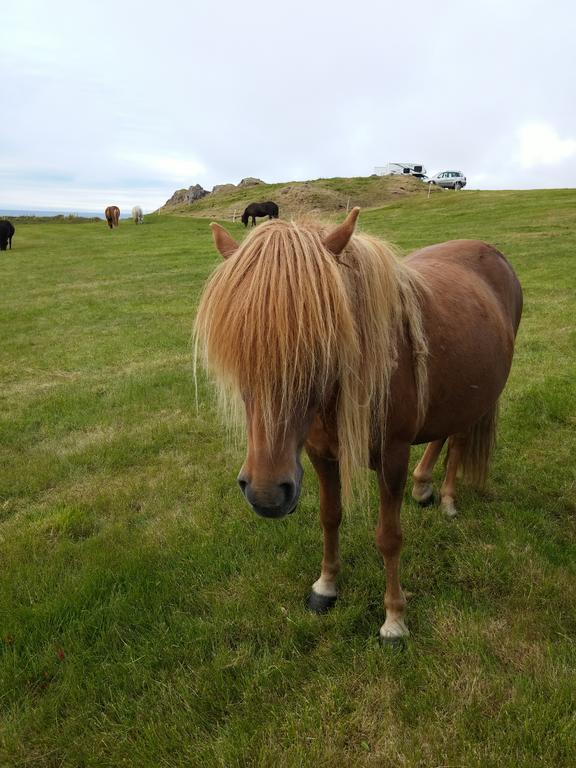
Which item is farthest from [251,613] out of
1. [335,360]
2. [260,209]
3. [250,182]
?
[250,182]

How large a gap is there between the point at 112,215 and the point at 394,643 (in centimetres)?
3636

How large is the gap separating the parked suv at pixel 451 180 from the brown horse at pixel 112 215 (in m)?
29.1

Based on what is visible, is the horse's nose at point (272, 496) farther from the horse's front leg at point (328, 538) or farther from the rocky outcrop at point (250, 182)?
the rocky outcrop at point (250, 182)

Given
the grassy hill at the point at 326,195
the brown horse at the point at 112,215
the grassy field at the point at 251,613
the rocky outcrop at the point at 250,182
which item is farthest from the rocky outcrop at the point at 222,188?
the grassy field at the point at 251,613

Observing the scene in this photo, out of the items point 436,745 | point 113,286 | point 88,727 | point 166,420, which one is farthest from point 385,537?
point 113,286

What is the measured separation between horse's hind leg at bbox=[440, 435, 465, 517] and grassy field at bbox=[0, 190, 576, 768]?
0.16 metres

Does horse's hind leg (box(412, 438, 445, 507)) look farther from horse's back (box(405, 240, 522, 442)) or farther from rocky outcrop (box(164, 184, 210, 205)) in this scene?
rocky outcrop (box(164, 184, 210, 205))

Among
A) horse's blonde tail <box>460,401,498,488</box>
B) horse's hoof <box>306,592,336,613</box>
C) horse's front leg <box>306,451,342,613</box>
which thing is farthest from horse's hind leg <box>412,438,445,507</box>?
horse's hoof <box>306,592,336,613</box>

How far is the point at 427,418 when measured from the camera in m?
2.64

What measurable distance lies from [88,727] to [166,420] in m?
3.50

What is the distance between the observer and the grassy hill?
34.4m

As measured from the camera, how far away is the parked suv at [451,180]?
148ft

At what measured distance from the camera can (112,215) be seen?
3372 cm

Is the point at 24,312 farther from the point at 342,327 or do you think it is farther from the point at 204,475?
the point at 342,327
